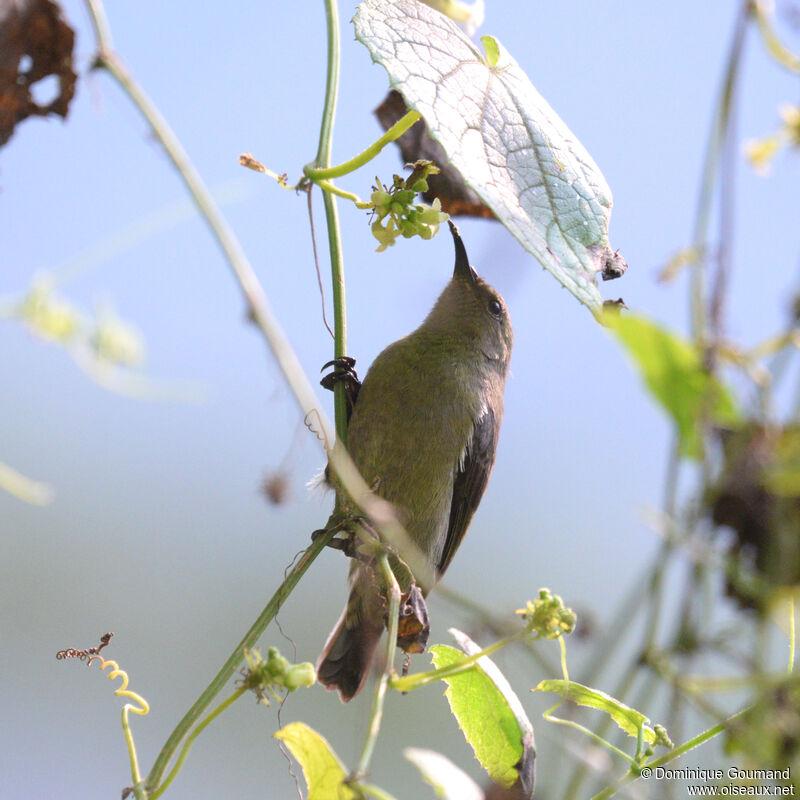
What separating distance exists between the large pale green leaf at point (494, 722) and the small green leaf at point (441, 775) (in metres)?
0.47

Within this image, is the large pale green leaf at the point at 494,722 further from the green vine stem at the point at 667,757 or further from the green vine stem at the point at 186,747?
the green vine stem at the point at 186,747

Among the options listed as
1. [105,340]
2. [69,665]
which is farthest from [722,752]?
[69,665]

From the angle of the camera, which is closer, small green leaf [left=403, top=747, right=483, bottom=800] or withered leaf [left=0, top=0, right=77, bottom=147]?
small green leaf [left=403, top=747, right=483, bottom=800]

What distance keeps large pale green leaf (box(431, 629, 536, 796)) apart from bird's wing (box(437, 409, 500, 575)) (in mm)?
1798

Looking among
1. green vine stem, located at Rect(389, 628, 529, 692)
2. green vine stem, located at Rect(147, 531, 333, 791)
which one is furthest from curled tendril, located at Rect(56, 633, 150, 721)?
green vine stem, located at Rect(389, 628, 529, 692)

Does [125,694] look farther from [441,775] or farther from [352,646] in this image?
[352,646]

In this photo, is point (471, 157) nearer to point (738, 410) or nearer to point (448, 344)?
point (738, 410)

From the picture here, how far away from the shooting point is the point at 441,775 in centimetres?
115

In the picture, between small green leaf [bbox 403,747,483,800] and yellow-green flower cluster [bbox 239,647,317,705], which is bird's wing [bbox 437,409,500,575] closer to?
yellow-green flower cluster [bbox 239,647,317,705]

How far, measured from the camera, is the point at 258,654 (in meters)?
1.41

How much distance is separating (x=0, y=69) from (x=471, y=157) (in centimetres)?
107

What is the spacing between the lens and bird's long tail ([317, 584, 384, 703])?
3.45 metres

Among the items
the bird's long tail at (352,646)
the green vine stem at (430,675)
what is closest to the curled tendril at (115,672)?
the green vine stem at (430,675)

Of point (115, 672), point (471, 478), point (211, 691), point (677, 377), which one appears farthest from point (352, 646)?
point (677, 377)
